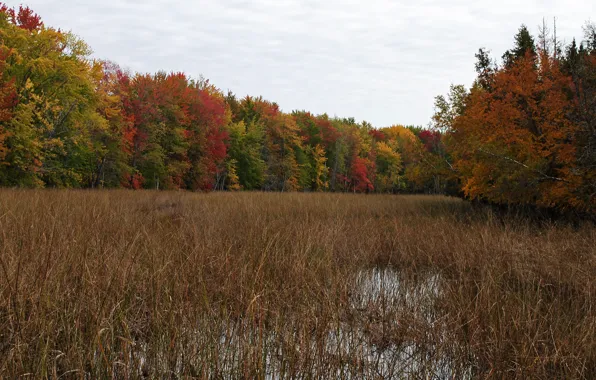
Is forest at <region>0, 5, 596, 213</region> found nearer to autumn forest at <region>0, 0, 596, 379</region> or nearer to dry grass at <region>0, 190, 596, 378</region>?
autumn forest at <region>0, 0, 596, 379</region>

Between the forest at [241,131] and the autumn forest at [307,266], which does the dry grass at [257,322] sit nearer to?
the autumn forest at [307,266]

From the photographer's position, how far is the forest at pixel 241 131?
35.2 feet

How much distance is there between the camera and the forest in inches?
423

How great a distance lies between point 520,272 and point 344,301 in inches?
98.4

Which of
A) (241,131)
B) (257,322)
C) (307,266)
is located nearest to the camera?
(257,322)

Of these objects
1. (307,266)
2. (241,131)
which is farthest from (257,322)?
(241,131)

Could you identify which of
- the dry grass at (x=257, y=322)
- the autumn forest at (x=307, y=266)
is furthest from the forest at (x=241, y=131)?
the dry grass at (x=257, y=322)

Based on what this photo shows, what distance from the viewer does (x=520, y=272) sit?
488cm

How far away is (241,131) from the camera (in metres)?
38.8

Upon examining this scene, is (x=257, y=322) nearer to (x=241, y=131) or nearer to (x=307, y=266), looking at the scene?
(x=307, y=266)

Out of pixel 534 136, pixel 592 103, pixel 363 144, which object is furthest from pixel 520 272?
pixel 363 144

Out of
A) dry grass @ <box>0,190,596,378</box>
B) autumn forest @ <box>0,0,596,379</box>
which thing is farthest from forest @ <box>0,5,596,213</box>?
dry grass @ <box>0,190,596,378</box>

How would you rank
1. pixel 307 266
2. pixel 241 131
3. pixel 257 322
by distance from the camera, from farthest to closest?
pixel 241 131 < pixel 307 266 < pixel 257 322

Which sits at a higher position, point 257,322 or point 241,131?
point 241,131
